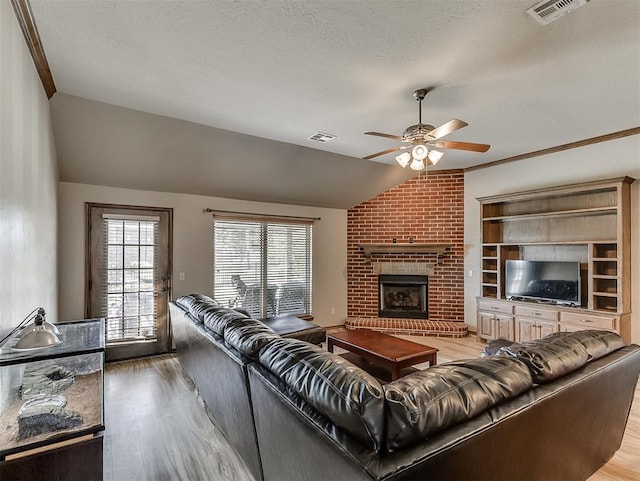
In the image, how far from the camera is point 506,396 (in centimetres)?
135

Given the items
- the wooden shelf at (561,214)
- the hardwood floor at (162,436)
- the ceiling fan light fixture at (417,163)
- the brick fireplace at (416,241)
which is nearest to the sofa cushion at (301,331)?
the hardwood floor at (162,436)

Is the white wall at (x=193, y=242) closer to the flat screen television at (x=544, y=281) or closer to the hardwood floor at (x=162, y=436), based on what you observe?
the hardwood floor at (x=162, y=436)

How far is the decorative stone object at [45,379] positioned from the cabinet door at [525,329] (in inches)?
195

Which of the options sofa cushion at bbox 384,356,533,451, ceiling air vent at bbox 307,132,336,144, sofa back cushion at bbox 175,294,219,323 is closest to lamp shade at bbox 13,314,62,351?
sofa back cushion at bbox 175,294,219,323

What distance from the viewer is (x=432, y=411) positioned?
1146mm

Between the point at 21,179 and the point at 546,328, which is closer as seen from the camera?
the point at 21,179

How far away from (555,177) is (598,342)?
Result: 3.51 meters

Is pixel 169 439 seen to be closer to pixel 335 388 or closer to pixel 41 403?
pixel 41 403

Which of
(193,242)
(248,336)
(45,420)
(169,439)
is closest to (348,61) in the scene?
(248,336)

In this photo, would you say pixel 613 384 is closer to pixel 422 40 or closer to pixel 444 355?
pixel 422 40

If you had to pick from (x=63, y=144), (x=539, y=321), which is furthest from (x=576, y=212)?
(x=63, y=144)

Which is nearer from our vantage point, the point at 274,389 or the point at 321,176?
the point at 274,389

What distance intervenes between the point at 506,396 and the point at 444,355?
11.2 feet

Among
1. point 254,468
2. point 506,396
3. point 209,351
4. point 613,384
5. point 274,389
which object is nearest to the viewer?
point 506,396
